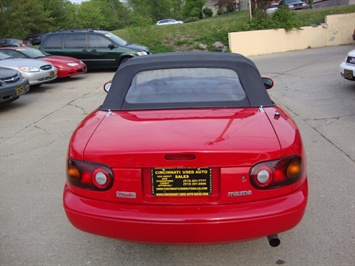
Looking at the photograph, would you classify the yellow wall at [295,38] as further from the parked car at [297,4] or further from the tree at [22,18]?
the tree at [22,18]

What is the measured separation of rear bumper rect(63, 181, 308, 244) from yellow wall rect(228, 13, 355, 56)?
18616mm

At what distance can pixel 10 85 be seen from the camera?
793 centimetres

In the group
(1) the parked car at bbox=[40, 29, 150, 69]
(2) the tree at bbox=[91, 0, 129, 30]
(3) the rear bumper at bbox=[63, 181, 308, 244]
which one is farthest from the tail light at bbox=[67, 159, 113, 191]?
(2) the tree at bbox=[91, 0, 129, 30]

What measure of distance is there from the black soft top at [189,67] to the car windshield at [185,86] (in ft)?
0.14

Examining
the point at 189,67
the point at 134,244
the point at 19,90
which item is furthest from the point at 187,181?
the point at 19,90

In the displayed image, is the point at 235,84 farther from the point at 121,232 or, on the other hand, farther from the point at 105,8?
the point at 105,8

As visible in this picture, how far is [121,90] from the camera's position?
3.15 m

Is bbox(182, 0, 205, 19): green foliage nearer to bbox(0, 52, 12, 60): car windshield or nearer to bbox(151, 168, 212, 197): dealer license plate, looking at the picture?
bbox(0, 52, 12, 60): car windshield

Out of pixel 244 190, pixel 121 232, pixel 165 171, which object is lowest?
pixel 121 232

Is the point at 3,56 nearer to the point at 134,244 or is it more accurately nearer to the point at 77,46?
the point at 77,46

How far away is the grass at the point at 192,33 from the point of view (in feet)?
68.0

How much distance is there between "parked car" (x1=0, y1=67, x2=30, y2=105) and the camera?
25.3ft

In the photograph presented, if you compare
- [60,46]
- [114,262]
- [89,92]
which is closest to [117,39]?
[60,46]

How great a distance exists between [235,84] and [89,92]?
8038mm
